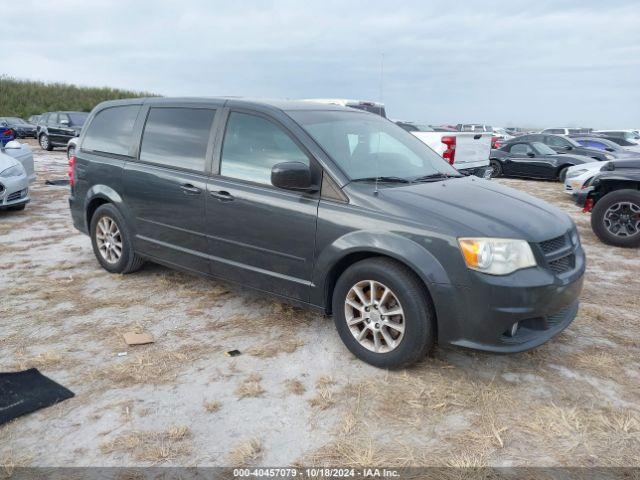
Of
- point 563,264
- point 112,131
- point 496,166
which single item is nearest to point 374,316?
point 563,264

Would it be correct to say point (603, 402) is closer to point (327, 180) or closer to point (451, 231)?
point (451, 231)

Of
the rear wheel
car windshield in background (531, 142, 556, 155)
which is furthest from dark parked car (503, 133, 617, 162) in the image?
the rear wheel

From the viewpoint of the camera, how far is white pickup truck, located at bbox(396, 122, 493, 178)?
33.1 ft

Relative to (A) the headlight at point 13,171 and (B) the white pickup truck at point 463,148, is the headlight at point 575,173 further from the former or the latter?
(A) the headlight at point 13,171

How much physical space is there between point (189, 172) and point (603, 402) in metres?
3.50

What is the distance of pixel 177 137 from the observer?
4.52 metres

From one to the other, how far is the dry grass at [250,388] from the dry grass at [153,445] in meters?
0.45

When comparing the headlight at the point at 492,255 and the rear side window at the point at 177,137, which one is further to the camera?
the rear side window at the point at 177,137

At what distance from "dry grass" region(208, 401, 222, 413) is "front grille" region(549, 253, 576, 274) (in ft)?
7.34

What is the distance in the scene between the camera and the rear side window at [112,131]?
16.5ft

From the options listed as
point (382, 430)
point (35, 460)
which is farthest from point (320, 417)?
point (35, 460)

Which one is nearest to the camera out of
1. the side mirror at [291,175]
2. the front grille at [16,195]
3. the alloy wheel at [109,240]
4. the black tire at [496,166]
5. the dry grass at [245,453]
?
the dry grass at [245,453]

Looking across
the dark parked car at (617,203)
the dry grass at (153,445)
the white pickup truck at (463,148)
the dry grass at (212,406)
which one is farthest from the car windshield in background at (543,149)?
the dry grass at (153,445)

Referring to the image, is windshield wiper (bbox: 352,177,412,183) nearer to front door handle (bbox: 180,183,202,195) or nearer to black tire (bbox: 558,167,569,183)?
front door handle (bbox: 180,183,202,195)
